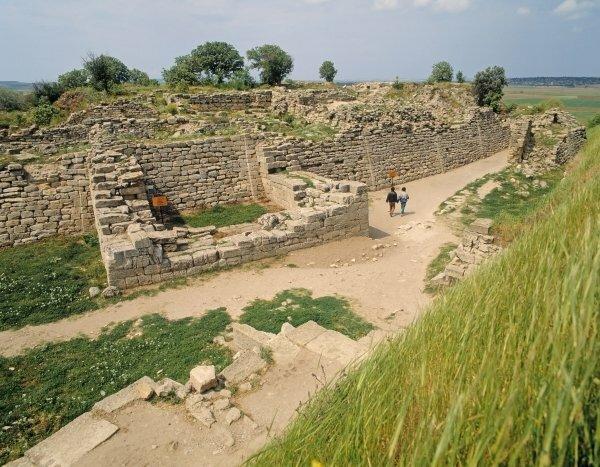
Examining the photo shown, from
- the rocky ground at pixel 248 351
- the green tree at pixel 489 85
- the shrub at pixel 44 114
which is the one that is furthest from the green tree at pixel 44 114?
the green tree at pixel 489 85

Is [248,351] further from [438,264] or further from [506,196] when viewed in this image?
[506,196]

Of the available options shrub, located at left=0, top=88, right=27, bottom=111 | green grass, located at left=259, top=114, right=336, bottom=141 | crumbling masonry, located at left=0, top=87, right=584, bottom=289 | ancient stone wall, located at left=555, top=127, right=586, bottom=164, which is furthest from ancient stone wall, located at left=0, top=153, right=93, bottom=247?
shrub, located at left=0, top=88, right=27, bottom=111

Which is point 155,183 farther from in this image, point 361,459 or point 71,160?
point 361,459

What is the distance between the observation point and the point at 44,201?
12703 mm

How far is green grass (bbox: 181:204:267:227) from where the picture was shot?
13930mm

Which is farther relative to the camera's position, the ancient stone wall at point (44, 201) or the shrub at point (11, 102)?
the shrub at point (11, 102)

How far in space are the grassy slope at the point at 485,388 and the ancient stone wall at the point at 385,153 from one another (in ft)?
46.0

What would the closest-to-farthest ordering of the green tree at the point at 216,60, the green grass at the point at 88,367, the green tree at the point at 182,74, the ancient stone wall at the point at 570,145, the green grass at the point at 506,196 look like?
1. the green grass at the point at 88,367
2. the green grass at the point at 506,196
3. the ancient stone wall at the point at 570,145
4. the green tree at the point at 182,74
5. the green tree at the point at 216,60

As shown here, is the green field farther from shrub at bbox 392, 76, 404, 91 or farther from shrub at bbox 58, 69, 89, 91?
shrub at bbox 58, 69, 89, 91

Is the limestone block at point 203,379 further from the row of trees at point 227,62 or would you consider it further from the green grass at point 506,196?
the row of trees at point 227,62

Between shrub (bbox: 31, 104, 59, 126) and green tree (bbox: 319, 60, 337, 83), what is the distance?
3886cm

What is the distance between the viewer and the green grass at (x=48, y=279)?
8.35 meters

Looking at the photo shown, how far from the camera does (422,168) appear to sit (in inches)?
849

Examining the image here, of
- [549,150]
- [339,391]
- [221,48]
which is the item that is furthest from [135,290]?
[221,48]
